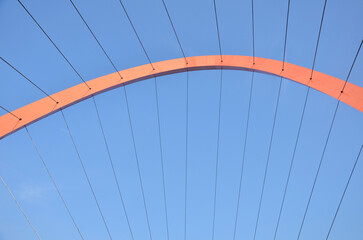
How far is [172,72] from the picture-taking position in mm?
12141

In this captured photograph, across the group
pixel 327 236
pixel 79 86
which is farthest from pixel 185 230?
pixel 79 86

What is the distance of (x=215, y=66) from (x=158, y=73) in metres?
2.47

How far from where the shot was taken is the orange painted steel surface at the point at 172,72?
930cm

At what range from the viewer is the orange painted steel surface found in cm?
930

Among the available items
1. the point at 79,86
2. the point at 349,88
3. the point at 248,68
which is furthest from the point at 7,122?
the point at 349,88

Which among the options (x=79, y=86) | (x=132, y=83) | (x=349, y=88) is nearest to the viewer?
(x=349, y=88)

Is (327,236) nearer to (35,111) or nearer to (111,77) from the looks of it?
(111,77)

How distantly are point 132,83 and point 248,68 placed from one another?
4.89 meters

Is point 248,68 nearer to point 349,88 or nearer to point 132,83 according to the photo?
point 349,88

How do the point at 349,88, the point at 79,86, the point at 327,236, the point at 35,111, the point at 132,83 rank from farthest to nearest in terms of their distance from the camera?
the point at 132,83
the point at 79,86
the point at 35,111
the point at 349,88
the point at 327,236

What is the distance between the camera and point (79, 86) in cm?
1091

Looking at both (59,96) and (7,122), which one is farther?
(59,96)

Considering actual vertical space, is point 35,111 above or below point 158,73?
below

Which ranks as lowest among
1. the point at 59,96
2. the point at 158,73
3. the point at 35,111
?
the point at 35,111
